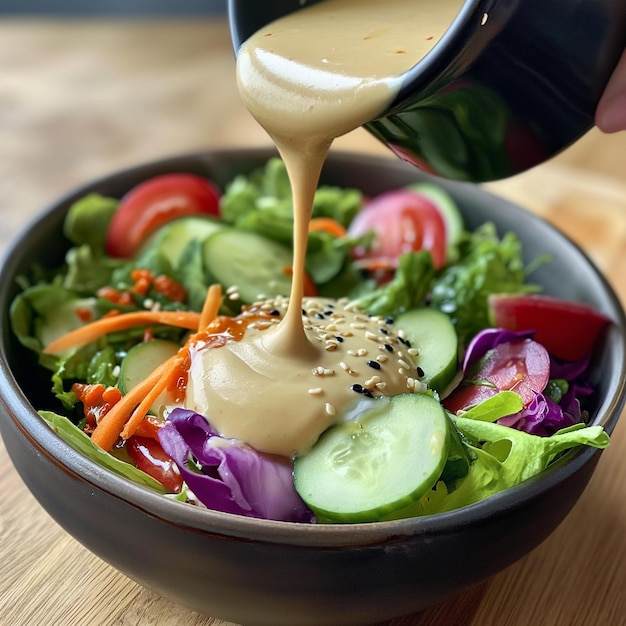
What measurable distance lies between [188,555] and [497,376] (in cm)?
84

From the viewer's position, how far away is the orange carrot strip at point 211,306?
1.95 metres

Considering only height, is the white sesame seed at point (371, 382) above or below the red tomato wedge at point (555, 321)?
above

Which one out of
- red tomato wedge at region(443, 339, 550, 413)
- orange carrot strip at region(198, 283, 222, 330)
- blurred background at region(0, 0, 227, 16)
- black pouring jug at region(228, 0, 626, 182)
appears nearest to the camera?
black pouring jug at region(228, 0, 626, 182)

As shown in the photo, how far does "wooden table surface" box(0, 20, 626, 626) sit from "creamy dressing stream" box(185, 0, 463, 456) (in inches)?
15.1

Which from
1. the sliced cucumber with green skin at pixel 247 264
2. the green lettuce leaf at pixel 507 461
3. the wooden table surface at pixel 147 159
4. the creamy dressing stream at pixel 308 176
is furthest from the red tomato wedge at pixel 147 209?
the green lettuce leaf at pixel 507 461

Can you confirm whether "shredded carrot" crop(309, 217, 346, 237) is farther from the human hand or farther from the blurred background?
the blurred background

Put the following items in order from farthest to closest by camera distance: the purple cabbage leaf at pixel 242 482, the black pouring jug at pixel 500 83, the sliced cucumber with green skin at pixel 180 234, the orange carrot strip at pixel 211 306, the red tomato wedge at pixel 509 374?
the sliced cucumber with green skin at pixel 180 234
the orange carrot strip at pixel 211 306
the red tomato wedge at pixel 509 374
the purple cabbage leaf at pixel 242 482
the black pouring jug at pixel 500 83

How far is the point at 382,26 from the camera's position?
1.76m

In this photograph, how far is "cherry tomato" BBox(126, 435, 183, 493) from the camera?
1.64 m

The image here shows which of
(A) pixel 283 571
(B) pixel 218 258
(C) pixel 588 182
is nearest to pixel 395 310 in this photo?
(B) pixel 218 258

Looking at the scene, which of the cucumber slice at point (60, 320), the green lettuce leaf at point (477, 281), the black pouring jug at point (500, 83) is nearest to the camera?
the black pouring jug at point (500, 83)

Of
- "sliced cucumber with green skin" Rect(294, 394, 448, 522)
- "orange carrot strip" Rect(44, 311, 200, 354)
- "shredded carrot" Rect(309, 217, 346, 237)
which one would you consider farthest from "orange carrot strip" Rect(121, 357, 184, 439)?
"shredded carrot" Rect(309, 217, 346, 237)

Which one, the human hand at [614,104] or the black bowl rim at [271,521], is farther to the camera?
the human hand at [614,104]

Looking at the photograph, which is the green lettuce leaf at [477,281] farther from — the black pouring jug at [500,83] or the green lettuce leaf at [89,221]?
the green lettuce leaf at [89,221]
